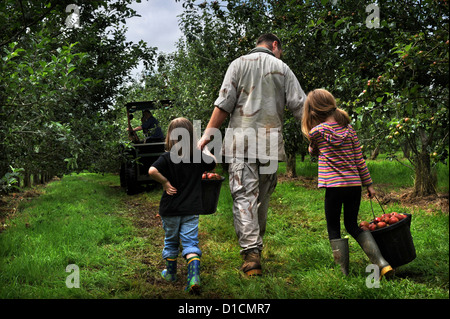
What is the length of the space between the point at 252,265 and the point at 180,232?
2.21 feet

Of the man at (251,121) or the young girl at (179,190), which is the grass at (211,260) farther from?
the man at (251,121)

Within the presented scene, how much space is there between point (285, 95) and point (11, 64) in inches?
113

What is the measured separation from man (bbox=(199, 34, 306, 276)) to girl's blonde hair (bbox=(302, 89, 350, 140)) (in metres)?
0.30

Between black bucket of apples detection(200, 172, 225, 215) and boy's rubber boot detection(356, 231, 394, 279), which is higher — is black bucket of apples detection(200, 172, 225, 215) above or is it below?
above

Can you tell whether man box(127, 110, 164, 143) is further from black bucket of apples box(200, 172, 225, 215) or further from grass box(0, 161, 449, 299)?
black bucket of apples box(200, 172, 225, 215)

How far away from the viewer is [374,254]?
3037 mm

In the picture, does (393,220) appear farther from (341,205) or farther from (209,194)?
(209,194)

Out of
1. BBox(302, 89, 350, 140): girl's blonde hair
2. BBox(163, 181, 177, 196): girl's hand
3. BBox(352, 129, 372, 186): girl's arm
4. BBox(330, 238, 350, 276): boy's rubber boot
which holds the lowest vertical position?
BBox(330, 238, 350, 276): boy's rubber boot

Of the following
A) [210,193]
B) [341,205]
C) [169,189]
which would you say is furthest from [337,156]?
[169,189]

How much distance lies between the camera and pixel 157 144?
9828mm

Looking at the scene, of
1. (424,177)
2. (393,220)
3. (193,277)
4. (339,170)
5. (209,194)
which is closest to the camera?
(193,277)

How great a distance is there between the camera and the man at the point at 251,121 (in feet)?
11.5

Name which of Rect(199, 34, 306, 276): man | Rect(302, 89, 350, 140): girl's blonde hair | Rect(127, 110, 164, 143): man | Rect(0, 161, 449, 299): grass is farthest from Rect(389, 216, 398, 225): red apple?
Rect(127, 110, 164, 143): man

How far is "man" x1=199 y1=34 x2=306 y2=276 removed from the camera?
11.5 ft
